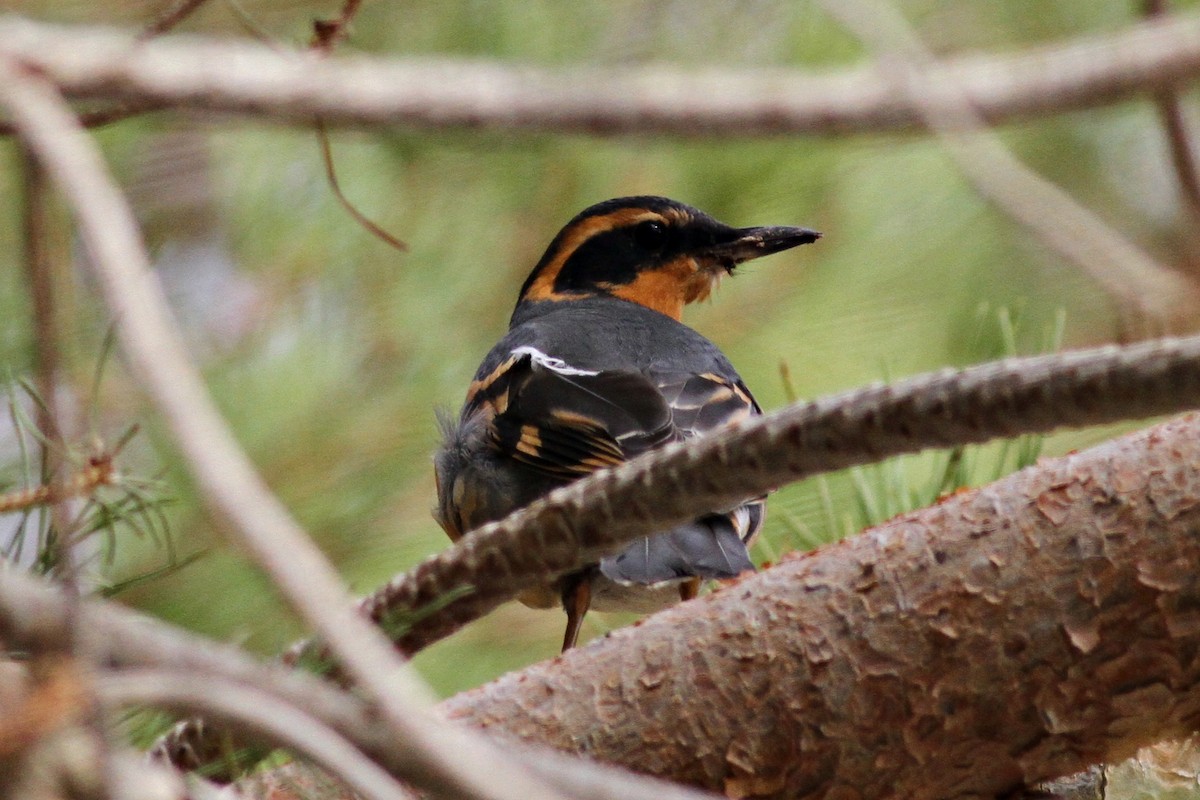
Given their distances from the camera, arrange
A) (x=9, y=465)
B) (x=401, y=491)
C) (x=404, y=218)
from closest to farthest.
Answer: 1. (x=9, y=465)
2. (x=401, y=491)
3. (x=404, y=218)

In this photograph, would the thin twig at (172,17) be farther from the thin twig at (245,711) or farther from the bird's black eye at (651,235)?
the bird's black eye at (651,235)

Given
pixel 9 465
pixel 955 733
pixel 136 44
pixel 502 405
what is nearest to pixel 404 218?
pixel 502 405

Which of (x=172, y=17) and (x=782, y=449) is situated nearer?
(x=782, y=449)

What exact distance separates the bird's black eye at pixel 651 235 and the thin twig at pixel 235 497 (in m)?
3.36

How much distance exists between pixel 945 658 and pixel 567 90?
1.28 metres

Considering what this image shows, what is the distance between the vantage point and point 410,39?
4055 mm

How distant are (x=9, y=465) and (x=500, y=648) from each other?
1.71 m

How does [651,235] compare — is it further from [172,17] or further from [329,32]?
[172,17]

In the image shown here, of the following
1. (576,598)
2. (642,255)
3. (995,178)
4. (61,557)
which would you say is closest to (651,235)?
(642,255)

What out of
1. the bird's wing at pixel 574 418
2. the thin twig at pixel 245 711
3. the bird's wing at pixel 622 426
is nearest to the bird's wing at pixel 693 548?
the bird's wing at pixel 622 426

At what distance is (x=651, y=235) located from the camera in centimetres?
427

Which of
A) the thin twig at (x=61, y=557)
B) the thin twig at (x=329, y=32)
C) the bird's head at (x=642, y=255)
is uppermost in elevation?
the thin twig at (x=329, y=32)

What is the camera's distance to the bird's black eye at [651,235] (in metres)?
4.23

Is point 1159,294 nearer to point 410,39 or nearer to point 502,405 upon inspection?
point 502,405
